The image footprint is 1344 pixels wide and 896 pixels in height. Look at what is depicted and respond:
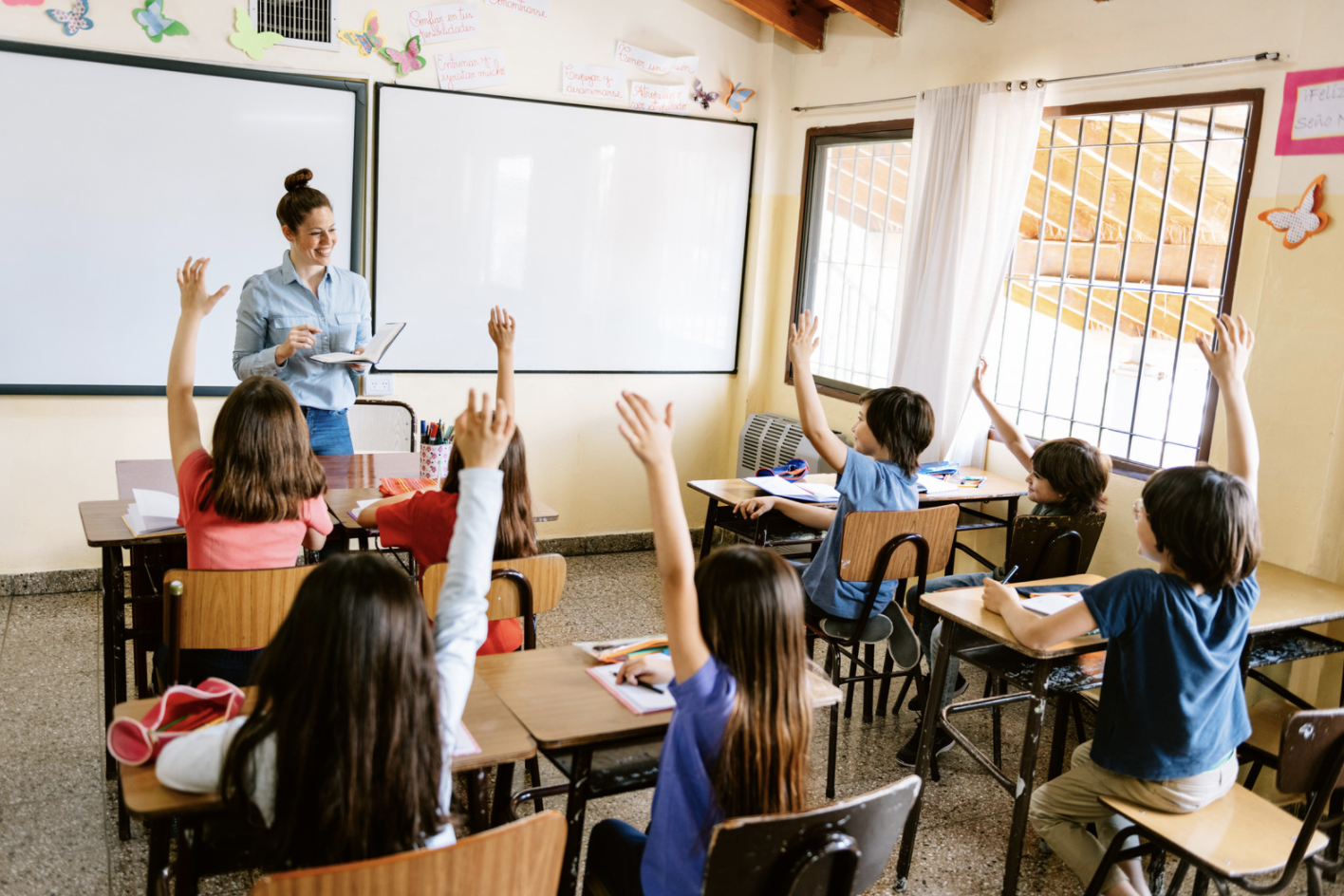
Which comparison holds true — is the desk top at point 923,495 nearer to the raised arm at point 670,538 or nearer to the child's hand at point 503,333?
the child's hand at point 503,333

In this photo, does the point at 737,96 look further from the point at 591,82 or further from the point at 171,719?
the point at 171,719

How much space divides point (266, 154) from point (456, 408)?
131cm

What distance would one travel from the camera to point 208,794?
1407 mm

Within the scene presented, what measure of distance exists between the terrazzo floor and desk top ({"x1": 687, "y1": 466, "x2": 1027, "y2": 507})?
714 millimetres

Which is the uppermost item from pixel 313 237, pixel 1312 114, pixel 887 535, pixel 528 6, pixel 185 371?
pixel 528 6

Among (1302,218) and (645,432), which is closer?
(645,432)

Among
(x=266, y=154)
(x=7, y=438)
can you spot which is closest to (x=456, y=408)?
(x=266, y=154)

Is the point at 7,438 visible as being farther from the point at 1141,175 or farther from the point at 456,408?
the point at 1141,175

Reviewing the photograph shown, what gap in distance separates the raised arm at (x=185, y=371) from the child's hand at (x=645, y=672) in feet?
3.56

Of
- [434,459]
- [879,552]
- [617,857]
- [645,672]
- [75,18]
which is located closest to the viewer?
[617,857]

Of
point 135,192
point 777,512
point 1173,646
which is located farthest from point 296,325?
point 1173,646

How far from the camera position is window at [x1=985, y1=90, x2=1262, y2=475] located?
3.47 metres

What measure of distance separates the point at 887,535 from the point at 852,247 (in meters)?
2.44

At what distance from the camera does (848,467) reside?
2.97m
